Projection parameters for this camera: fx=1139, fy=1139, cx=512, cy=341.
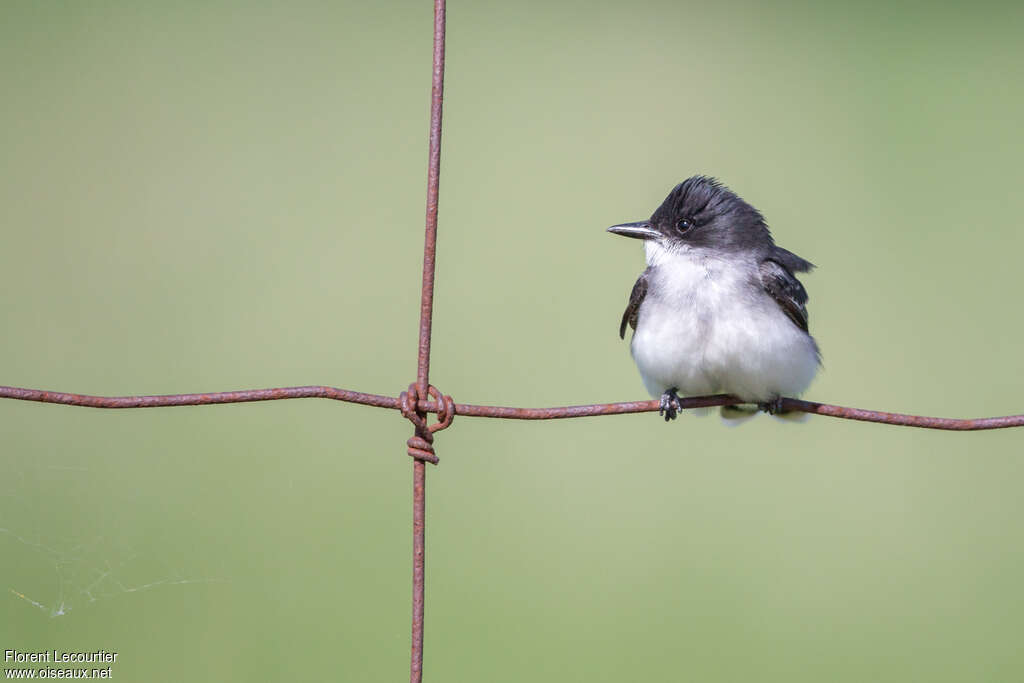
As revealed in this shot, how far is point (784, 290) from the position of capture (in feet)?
11.8

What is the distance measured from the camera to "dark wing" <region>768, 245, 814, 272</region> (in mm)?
3703

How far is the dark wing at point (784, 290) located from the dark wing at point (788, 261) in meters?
0.03

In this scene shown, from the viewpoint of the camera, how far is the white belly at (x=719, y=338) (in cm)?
342

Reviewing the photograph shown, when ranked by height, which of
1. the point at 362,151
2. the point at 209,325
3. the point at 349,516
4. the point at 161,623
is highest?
the point at 362,151

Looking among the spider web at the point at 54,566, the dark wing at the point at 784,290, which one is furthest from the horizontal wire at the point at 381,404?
the spider web at the point at 54,566

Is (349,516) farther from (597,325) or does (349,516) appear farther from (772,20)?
(772,20)

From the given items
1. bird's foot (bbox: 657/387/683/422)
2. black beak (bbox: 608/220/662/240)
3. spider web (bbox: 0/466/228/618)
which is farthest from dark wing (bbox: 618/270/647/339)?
spider web (bbox: 0/466/228/618)

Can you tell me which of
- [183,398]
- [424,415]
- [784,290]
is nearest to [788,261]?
[784,290]

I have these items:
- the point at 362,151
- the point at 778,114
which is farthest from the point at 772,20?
the point at 362,151

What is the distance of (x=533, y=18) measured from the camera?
1055 cm

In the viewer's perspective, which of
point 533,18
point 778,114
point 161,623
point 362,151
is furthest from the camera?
point 533,18

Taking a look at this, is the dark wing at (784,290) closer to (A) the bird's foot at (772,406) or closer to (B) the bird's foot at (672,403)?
(A) the bird's foot at (772,406)

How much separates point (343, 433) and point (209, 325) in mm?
1331

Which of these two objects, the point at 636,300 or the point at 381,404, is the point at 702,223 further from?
the point at 381,404
